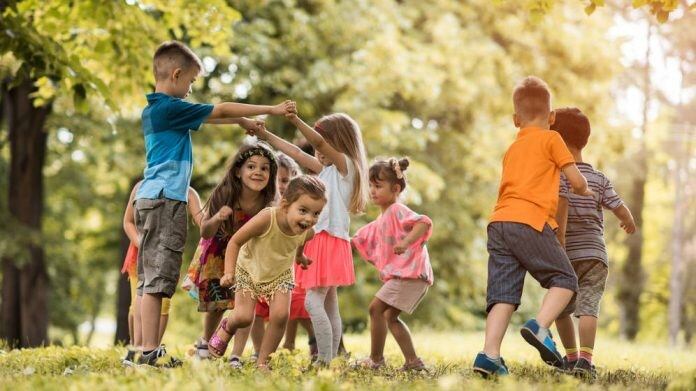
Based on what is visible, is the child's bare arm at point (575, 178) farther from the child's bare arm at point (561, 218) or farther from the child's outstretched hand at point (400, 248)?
the child's outstretched hand at point (400, 248)

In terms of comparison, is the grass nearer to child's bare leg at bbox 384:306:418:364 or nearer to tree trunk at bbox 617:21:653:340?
child's bare leg at bbox 384:306:418:364

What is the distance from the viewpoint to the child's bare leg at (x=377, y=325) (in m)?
7.02

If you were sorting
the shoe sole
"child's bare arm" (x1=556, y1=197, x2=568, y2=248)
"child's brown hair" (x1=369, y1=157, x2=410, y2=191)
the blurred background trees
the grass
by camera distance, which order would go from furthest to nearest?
the blurred background trees → "child's brown hair" (x1=369, y1=157, x2=410, y2=191) → "child's bare arm" (x1=556, y1=197, x2=568, y2=248) → the shoe sole → the grass

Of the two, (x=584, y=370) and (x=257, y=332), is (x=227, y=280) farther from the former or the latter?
(x=584, y=370)

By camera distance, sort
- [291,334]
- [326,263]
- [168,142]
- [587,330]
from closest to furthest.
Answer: [168,142] → [587,330] → [326,263] → [291,334]

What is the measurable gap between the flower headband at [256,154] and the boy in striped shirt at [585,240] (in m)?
2.17

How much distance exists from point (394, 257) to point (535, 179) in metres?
1.61

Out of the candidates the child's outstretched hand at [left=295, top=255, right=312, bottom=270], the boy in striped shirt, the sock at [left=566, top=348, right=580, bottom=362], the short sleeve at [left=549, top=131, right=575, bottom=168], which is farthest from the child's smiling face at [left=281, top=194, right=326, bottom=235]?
the sock at [left=566, top=348, right=580, bottom=362]

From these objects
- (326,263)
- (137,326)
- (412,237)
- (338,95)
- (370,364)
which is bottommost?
(370,364)

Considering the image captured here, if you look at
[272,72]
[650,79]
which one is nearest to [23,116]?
[272,72]

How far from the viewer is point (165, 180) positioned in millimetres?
6207

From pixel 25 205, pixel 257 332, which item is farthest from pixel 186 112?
pixel 25 205

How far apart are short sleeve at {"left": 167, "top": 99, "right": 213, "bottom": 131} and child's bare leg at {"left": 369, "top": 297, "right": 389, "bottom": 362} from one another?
1.94m

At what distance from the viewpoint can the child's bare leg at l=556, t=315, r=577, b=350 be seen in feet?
22.7
